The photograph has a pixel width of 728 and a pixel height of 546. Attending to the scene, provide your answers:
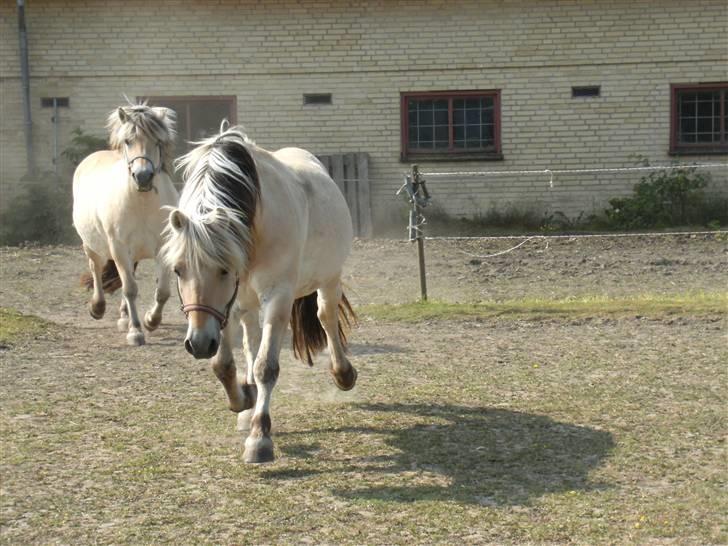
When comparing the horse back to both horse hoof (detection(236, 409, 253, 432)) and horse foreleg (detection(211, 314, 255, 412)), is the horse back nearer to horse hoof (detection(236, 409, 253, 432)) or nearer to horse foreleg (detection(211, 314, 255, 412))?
horse foreleg (detection(211, 314, 255, 412))

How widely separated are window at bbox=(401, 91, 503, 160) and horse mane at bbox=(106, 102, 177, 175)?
35.6 ft

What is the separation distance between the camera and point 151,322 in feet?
32.2

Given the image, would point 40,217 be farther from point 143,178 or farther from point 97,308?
point 143,178

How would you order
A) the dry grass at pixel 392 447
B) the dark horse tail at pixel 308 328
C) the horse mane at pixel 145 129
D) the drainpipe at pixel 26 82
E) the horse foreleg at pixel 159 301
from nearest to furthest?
the dry grass at pixel 392 447 → the dark horse tail at pixel 308 328 → the horse mane at pixel 145 129 → the horse foreleg at pixel 159 301 → the drainpipe at pixel 26 82

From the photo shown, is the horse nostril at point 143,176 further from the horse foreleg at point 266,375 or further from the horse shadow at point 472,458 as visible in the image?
the horse foreleg at point 266,375

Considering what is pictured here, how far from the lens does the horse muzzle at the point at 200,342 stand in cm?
503

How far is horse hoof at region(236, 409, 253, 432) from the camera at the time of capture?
6.27m

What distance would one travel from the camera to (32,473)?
535cm

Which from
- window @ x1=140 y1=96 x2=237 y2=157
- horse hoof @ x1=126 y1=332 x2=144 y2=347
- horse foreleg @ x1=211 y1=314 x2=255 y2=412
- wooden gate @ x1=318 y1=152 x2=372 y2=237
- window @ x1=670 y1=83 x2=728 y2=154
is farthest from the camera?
window @ x1=140 y1=96 x2=237 y2=157

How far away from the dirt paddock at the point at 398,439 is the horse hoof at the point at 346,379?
0.13m

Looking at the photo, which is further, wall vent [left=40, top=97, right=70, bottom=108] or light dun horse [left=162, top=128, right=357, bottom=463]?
wall vent [left=40, top=97, right=70, bottom=108]

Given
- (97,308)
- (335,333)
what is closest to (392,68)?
(97,308)

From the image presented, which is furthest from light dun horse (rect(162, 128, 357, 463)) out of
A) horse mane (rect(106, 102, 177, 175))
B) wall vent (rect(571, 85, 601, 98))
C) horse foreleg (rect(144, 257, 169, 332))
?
wall vent (rect(571, 85, 601, 98))

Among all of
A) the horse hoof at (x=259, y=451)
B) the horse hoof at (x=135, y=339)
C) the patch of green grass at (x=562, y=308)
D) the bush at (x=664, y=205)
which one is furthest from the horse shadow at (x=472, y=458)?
the bush at (x=664, y=205)
